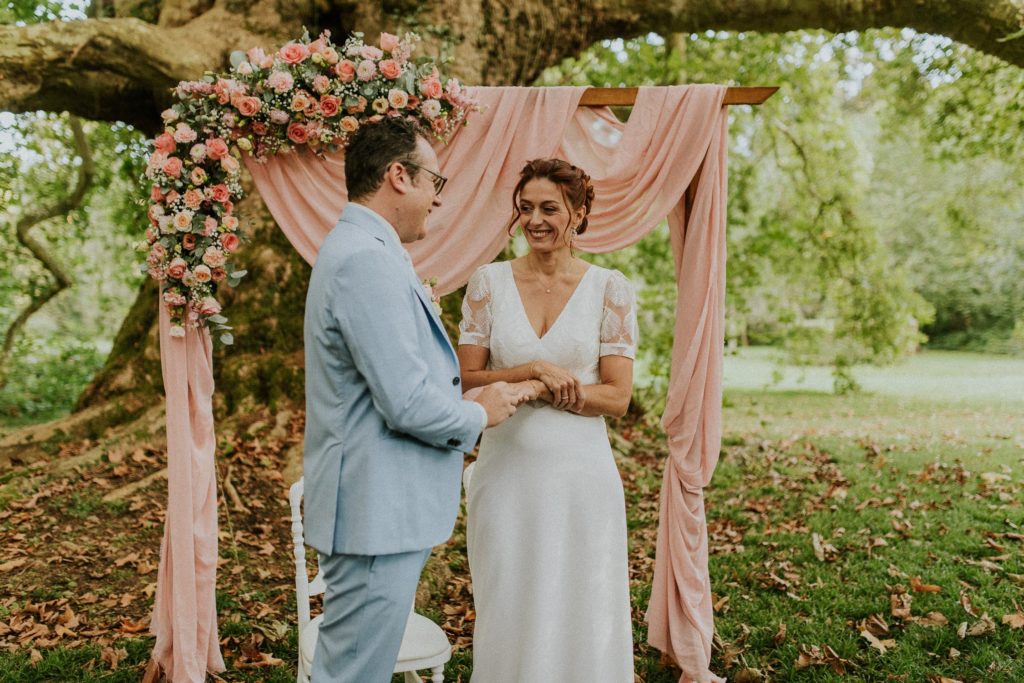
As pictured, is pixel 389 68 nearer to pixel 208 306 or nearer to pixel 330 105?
pixel 330 105

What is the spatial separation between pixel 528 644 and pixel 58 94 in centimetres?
551

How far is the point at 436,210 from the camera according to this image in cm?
427

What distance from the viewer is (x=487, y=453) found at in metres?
3.10

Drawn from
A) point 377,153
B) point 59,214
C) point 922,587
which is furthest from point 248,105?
point 59,214

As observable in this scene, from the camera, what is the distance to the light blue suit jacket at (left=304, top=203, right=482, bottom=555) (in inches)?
83.5

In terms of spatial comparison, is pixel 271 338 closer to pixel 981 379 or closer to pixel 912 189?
pixel 981 379

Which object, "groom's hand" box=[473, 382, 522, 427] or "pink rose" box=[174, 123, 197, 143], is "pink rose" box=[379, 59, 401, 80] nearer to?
"pink rose" box=[174, 123, 197, 143]

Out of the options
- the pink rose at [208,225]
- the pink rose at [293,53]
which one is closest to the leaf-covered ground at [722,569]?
the pink rose at [208,225]

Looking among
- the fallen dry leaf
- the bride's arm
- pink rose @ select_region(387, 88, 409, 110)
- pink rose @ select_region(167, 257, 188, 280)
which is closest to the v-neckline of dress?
the bride's arm

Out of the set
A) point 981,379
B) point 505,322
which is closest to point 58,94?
point 505,322

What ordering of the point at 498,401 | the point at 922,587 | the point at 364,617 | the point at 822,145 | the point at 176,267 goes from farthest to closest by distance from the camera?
the point at 822,145
the point at 922,587
the point at 176,267
the point at 498,401
the point at 364,617

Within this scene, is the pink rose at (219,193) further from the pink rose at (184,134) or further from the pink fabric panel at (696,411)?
the pink fabric panel at (696,411)

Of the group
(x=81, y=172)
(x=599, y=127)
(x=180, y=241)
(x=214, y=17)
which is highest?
(x=214, y=17)

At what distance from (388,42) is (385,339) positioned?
2.38 metres
